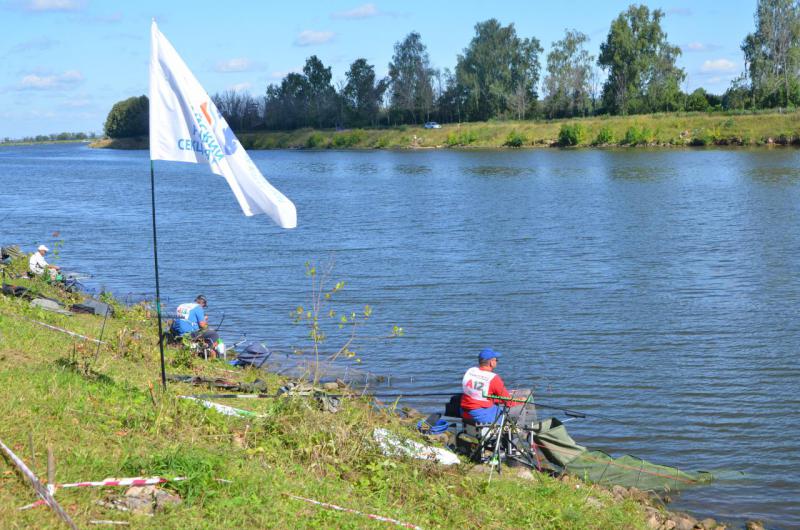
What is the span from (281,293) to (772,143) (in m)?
68.5

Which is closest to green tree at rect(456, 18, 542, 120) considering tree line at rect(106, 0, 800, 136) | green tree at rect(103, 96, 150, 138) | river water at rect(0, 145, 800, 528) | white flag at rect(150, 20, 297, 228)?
tree line at rect(106, 0, 800, 136)

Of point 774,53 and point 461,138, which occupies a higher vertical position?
point 774,53

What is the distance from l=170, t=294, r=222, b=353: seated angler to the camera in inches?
589

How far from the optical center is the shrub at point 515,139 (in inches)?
3893

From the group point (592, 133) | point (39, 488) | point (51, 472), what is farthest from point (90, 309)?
point (592, 133)

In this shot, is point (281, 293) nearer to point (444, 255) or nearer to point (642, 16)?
point (444, 255)

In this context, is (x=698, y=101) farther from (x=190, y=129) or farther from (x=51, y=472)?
(x=51, y=472)

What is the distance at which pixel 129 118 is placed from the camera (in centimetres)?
16788

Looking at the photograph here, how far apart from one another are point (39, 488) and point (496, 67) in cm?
11916

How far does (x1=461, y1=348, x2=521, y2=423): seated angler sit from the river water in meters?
2.81

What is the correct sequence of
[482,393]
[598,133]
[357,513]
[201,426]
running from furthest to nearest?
1. [598,133]
2. [482,393]
3. [201,426]
4. [357,513]

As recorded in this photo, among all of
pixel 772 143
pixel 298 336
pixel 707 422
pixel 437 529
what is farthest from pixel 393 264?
pixel 772 143

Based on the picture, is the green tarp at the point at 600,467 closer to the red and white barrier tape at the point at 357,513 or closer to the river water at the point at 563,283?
the river water at the point at 563,283

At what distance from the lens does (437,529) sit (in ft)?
23.8
